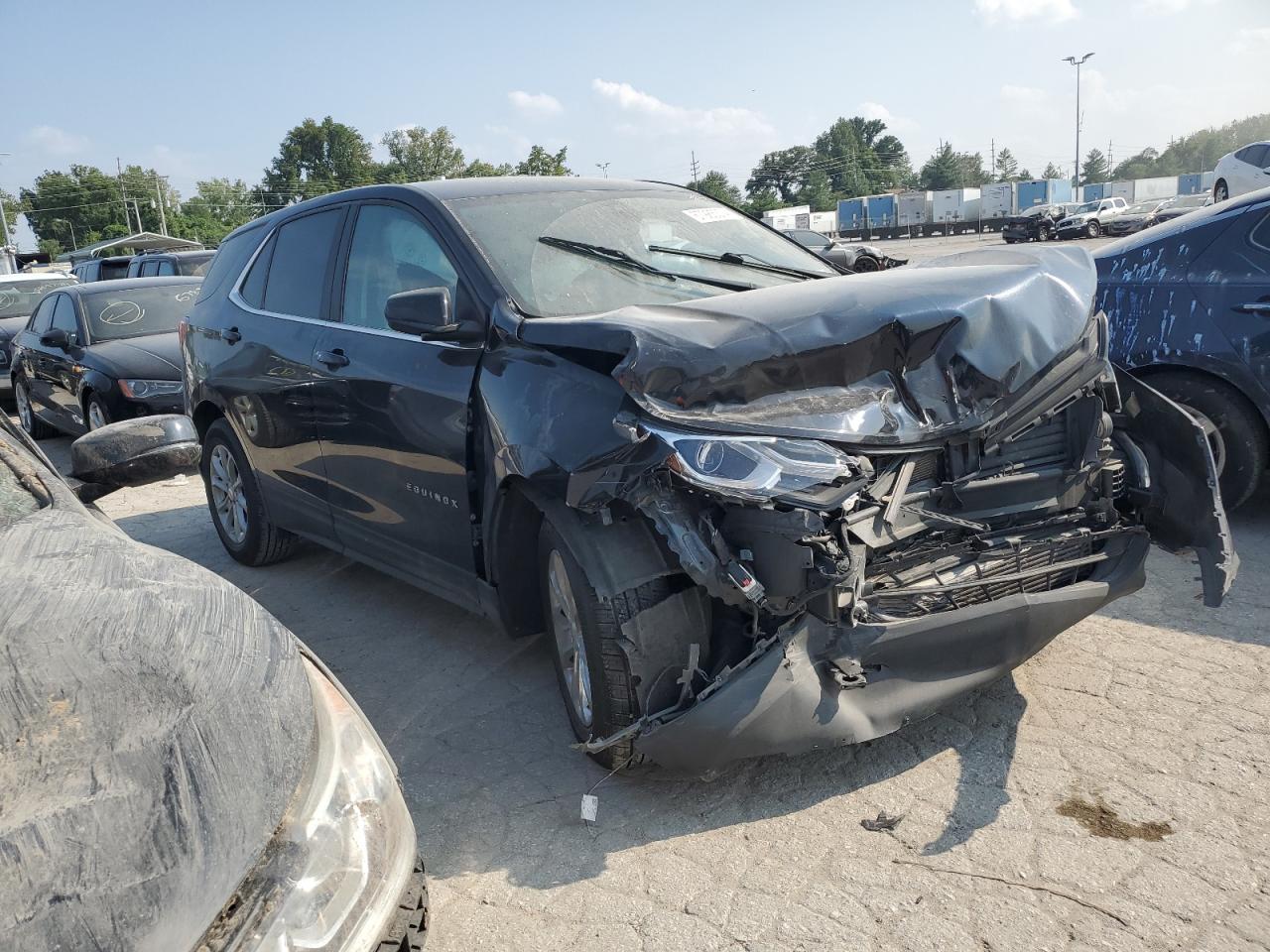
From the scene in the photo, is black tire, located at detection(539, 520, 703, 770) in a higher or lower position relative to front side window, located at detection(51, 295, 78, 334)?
lower

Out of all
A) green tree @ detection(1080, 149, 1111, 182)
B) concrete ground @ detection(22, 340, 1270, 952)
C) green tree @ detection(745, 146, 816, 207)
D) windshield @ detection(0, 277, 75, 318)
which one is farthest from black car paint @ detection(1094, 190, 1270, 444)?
green tree @ detection(1080, 149, 1111, 182)

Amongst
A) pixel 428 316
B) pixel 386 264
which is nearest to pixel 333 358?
pixel 386 264

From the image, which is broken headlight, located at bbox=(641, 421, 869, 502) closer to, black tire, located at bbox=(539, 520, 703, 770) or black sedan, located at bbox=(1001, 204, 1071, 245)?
black tire, located at bbox=(539, 520, 703, 770)

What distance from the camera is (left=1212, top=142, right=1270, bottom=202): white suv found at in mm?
18688

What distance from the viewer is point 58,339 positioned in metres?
9.09

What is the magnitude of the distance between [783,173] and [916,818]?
357 feet

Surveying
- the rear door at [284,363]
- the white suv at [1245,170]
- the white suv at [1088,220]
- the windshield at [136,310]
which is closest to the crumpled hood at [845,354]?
the rear door at [284,363]

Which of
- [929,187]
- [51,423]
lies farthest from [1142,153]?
[51,423]

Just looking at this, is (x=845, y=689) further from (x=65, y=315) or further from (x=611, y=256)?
(x=65, y=315)

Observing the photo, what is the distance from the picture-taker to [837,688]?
111 inches

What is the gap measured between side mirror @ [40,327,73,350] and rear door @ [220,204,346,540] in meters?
4.71

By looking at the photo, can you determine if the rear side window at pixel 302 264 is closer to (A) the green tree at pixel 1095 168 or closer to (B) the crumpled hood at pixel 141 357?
(B) the crumpled hood at pixel 141 357

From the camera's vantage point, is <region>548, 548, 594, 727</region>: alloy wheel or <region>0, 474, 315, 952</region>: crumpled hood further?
<region>548, 548, 594, 727</region>: alloy wheel

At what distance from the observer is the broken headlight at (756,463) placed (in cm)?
264
